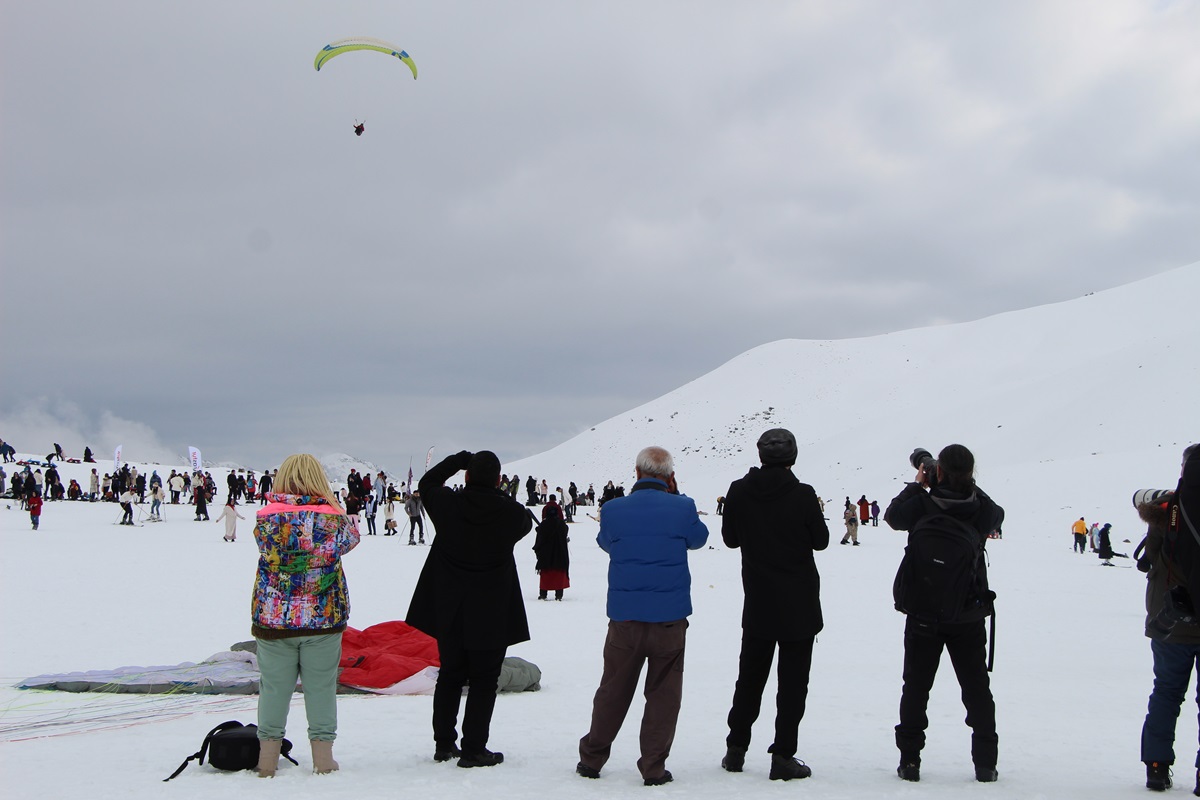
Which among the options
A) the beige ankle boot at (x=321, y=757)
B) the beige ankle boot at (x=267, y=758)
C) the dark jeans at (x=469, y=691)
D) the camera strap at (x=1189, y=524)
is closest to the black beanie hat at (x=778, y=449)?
the dark jeans at (x=469, y=691)

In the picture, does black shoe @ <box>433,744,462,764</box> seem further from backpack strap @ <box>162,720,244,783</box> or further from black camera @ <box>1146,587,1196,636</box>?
black camera @ <box>1146,587,1196,636</box>

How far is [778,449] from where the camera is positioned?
5594 mm

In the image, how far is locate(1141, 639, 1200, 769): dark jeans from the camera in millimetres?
5195

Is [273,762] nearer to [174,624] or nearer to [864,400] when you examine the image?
[174,624]

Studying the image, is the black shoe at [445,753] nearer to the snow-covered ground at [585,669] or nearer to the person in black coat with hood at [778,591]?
the snow-covered ground at [585,669]

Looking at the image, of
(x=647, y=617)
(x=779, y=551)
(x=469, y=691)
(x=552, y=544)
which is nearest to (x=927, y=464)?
(x=779, y=551)

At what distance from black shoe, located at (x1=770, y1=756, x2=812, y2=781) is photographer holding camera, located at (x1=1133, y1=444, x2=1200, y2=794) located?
1754 mm

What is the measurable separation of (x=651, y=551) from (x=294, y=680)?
2040 millimetres

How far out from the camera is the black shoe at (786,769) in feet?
17.6

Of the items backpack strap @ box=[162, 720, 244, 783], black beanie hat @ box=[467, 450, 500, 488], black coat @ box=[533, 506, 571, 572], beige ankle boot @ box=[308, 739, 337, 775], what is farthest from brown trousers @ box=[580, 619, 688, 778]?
black coat @ box=[533, 506, 571, 572]

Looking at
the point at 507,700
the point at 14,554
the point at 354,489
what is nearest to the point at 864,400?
the point at 354,489

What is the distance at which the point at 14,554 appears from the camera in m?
19.9

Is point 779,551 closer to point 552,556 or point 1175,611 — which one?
point 1175,611

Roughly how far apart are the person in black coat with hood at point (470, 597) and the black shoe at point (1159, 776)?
3394 millimetres
